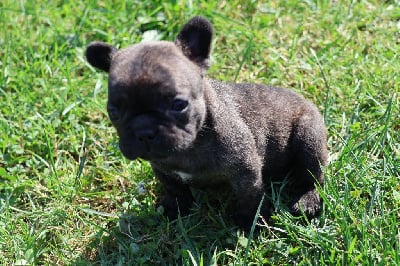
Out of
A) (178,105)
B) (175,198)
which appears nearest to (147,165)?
(175,198)

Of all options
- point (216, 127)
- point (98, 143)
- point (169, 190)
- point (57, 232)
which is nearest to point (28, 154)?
point (98, 143)

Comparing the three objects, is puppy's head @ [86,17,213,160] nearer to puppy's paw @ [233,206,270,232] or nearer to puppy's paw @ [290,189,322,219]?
puppy's paw @ [233,206,270,232]

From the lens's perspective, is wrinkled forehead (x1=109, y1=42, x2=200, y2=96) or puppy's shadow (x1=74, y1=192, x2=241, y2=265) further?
puppy's shadow (x1=74, y1=192, x2=241, y2=265)

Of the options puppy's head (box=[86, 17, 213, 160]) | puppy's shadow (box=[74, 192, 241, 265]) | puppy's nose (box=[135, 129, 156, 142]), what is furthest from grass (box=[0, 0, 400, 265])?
puppy's nose (box=[135, 129, 156, 142])

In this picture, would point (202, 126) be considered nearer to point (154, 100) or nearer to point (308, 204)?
point (154, 100)

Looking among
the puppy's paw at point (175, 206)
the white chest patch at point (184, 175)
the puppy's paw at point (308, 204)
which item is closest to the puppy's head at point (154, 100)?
the white chest patch at point (184, 175)
